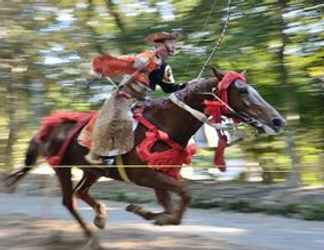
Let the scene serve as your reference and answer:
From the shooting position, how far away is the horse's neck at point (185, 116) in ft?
22.3

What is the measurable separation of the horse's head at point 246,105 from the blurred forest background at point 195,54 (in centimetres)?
556

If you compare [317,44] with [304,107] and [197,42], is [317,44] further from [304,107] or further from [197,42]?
[197,42]

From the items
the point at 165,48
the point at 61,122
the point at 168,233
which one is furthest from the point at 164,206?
the point at 61,122

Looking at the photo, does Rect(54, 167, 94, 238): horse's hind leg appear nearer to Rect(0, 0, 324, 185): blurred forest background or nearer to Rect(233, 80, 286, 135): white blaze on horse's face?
Rect(233, 80, 286, 135): white blaze on horse's face

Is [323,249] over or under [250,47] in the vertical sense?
under

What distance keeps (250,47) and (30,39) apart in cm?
367

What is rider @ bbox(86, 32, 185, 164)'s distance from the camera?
23.1ft

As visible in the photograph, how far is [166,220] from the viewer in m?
6.61

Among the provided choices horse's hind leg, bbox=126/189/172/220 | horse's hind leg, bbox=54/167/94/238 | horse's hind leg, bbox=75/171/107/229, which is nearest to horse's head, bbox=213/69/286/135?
horse's hind leg, bbox=126/189/172/220

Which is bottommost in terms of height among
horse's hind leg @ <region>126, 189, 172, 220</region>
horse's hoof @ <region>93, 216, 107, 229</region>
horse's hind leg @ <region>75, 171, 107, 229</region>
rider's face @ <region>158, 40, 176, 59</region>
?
horse's hoof @ <region>93, 216, 107, 229</region>

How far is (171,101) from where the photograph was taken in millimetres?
6973

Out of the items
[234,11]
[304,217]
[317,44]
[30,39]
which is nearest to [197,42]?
[234,11]

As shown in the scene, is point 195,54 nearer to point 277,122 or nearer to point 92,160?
point 92,160

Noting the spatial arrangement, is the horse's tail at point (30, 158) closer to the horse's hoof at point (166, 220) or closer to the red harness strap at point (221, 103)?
the horse's hoof at point (166, 220)
